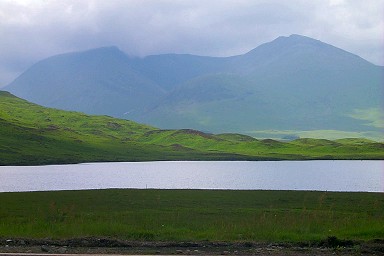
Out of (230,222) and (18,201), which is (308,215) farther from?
(18,201)

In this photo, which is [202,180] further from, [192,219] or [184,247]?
Result: [184,247]

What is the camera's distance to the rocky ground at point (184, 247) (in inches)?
874

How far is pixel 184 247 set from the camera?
2411cm

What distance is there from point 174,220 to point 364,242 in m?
12.7

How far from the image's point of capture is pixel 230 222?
32406 millimetres

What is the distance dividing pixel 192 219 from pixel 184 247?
1047 cm

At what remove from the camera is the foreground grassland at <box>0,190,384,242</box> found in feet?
89.1

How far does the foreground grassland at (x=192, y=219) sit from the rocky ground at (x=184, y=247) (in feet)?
4.77

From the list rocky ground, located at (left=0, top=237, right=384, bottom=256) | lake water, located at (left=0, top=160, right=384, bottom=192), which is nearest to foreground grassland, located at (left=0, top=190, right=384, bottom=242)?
rocky ground, located at (left=0, top=237, right=384, bottom=256)

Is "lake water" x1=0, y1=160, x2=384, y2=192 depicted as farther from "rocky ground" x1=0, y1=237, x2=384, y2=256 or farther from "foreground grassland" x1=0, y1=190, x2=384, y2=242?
"rocky ground" x1=0, y1=237, x2=384, y2=256

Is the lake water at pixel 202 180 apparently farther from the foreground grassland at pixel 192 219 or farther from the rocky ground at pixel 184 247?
the rocky ground at pixel 184 247

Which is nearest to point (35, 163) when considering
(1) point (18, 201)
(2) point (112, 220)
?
(1) point (18, 201)

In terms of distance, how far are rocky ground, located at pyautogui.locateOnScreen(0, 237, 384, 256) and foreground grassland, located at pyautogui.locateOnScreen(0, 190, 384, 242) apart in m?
1.46

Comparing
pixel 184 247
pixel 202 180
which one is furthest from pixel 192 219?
pixel 202 180
